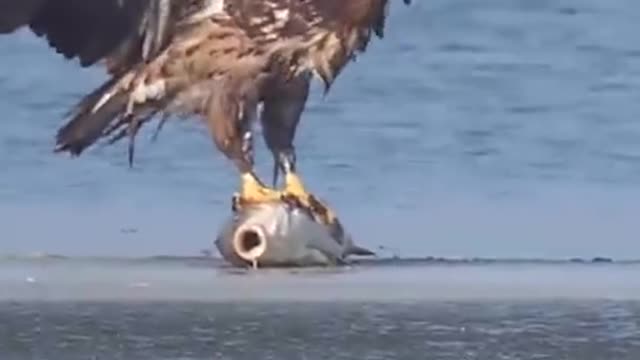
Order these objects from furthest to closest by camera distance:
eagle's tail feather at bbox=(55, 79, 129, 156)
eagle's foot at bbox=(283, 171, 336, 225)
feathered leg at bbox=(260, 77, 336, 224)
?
eagle's tail feather at bbox=(55, 79, 129, 156) → feathered leg at bbox=(260, 77, 336, 224) → eagle's foot at bbox=(283, 171, 336, 225)

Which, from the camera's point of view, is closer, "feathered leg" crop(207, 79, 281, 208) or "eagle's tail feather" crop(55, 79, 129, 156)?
"feathered leg" crop(207, 79, 281, 208)

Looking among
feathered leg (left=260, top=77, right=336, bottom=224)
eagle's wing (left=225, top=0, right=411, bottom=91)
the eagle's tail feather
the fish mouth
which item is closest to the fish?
the fish mouth

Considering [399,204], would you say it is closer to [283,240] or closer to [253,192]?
[253,192]

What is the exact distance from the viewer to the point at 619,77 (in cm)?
1183

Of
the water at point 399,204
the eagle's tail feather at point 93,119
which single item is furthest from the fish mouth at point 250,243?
the eagle's tail feather at point 93,119

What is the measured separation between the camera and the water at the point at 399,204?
752 cm

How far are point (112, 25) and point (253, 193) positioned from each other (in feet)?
2.40

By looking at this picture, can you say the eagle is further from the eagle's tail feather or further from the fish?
the fish

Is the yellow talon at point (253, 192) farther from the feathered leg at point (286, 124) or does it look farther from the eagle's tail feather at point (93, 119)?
the eagle's tail feather at point (93, 119)

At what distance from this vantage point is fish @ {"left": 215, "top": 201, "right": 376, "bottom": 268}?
8.89 meters

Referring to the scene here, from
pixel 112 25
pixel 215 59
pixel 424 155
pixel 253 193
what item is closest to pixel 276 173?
pixel 253 193

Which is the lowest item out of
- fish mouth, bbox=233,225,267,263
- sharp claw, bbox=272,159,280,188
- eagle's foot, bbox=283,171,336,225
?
fish mouth, bbox=233,225,267,263

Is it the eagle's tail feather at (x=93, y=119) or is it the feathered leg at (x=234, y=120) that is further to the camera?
the eagle's tail feather at (x=93, y=119)

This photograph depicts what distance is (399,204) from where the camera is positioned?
31.5 ft
